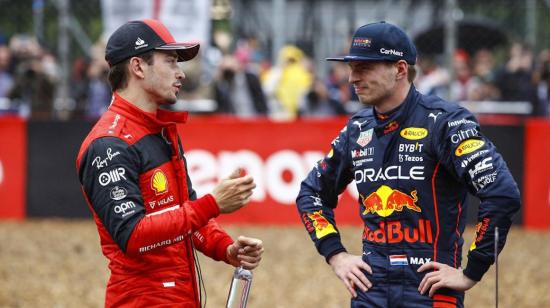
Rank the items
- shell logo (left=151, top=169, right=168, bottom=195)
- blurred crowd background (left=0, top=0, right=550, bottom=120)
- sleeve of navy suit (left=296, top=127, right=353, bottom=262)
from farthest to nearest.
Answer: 1. blurred crowd background (left=0, top=0, right=550, bottom=120)
2. sleeve of navy suit (left=296, top=127, right=353, bottom=262)
3. shell logo (left=151, top=169, right=168, bottom=195)

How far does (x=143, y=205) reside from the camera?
447cm

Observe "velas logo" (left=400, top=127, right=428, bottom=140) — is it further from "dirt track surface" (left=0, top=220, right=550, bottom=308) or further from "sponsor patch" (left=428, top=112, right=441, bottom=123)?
"dirt track surface" (left=0, top=220, right=550, bottom=308)

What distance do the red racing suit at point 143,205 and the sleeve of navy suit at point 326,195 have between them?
0.66 meters

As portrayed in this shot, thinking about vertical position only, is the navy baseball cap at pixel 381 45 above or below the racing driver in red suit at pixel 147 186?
above

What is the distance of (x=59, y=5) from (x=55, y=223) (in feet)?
9.77

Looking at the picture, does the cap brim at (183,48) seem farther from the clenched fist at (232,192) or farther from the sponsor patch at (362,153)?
the sponsor patch at (362,153)

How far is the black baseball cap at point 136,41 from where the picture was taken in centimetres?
468

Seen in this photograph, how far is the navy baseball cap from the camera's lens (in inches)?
187

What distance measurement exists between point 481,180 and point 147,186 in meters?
1.51

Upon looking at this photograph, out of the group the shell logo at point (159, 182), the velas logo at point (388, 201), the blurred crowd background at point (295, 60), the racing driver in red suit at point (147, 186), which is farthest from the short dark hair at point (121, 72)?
the blurred crowd background at point (295, 60)

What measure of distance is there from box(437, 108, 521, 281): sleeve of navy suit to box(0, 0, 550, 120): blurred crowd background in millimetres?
8757

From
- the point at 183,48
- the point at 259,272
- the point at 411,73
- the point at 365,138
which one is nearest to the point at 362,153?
the point at 365,138

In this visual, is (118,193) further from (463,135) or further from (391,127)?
(463,135)

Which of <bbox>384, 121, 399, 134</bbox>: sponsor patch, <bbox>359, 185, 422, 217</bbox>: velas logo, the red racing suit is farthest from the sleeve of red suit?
<bbox>384, 121, 399, 134</bbox>: sponsor patch
